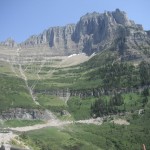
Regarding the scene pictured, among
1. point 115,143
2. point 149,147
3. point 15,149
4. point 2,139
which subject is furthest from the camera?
point 115,143

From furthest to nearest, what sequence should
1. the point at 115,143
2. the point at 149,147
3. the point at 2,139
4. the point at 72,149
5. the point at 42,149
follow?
the point at 115,143, the point at 149,147, the point at 72,149, the point at 42,149, the point at 2,139

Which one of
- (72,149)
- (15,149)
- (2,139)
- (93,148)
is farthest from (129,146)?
(15,149)

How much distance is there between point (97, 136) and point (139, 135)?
63.6 feet

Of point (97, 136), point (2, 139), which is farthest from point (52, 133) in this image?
point (2, 139)

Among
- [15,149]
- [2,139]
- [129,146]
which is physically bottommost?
[129,146]

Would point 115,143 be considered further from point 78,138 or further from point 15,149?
point 15,149

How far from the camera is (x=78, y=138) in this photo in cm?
19000

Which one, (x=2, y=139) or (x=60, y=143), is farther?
(x=60, y=143)

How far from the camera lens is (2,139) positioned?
82.1 meters

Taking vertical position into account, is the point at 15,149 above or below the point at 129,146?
above

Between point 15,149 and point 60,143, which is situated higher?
point 15,149

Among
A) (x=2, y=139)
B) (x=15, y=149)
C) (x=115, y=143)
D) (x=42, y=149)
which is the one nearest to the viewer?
(x=15, y=149)

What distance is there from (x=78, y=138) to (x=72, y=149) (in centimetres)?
2241

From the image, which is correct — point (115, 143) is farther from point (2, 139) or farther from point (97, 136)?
point (2, 139)
